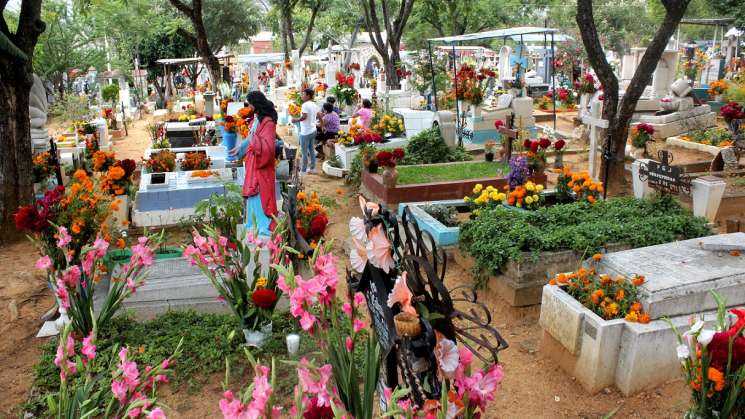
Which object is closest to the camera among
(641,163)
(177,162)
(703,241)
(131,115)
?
(703,241)

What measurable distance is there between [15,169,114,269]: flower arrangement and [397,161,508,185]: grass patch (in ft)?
15.6

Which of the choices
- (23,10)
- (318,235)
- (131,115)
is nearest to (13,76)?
(23,10)

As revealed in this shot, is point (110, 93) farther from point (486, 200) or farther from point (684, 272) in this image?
point (684, 272)

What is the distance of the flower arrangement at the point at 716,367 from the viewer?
10.1 feet

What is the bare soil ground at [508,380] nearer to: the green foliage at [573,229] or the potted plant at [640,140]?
the green foliage at [573,229]

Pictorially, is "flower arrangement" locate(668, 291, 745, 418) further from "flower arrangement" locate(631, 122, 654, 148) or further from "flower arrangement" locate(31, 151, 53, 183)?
"flower arrangement" locate(631, 122, 654, 148)

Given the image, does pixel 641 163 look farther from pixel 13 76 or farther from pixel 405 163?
pixel 13 76

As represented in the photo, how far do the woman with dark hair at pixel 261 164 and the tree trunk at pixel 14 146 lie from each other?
12.2 ft

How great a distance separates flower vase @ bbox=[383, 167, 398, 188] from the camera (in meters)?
9.10

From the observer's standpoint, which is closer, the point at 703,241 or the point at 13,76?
the point at 703,241

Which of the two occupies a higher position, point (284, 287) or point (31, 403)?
point (284, 287)

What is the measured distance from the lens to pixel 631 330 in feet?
14.9

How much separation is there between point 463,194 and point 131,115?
17197 mm

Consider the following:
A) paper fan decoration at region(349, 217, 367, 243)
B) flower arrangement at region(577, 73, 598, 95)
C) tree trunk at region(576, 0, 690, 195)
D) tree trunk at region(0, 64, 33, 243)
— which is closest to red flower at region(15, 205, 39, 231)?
tree trunk at region(0, 64, 33, 243)
